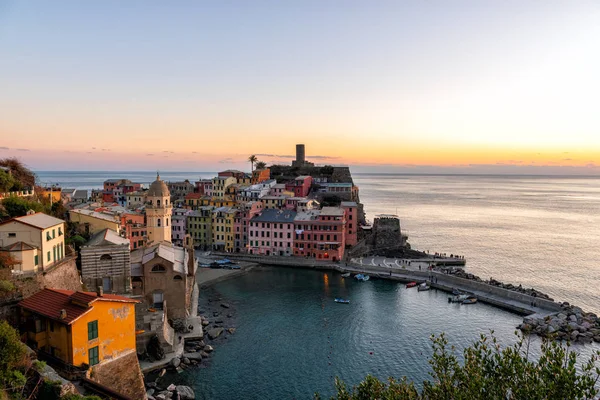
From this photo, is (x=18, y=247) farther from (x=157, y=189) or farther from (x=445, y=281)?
(x=445, y=281)

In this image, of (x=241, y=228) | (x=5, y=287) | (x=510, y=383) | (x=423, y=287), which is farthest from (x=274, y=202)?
(x=510, y=383)

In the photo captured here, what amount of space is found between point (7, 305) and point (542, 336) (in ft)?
134

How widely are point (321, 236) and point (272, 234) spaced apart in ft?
26.8

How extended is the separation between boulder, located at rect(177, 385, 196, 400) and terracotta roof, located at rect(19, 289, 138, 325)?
25.3 ft

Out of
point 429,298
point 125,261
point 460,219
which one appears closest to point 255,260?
point 429,298

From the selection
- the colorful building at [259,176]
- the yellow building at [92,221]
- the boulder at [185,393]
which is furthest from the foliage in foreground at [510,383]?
the colorful building at [259,176]

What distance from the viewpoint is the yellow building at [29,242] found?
2595 centimetres

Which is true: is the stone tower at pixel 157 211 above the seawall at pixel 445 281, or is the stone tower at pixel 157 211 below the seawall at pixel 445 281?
above

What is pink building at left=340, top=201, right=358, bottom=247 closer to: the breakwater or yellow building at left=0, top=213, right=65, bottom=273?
the breakwater

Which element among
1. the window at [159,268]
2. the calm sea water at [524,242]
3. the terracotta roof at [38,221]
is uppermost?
the terracotta roof at [38,221]

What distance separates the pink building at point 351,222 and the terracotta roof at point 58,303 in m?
51.3

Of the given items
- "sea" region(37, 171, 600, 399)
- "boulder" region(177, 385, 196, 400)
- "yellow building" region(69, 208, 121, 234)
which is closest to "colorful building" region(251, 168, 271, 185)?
"sea" region(37, 171, 600, 399)

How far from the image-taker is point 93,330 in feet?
71.2

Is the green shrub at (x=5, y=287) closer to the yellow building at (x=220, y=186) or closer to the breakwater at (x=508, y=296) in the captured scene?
the breakwater at (x=508, y=296)
